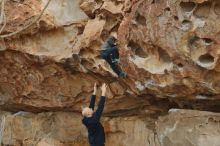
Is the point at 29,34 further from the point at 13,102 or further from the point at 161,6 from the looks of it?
the point at 161,6

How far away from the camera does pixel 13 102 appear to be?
11008 millimetres

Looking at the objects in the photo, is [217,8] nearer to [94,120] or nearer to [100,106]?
[100,106]

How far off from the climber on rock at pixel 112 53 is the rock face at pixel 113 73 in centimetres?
14

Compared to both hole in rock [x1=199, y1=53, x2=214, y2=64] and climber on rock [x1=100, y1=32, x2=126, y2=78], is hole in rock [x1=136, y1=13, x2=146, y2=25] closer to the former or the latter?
climber on rock [x1=100, y1=32, x2=126, y2=78]

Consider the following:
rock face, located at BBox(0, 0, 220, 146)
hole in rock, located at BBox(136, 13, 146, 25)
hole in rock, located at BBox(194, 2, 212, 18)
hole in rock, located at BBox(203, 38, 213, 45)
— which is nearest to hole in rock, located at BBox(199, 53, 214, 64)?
rock face, located at BBox(0, 0, 220, 146)

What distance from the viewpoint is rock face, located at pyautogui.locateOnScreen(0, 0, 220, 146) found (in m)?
7.46

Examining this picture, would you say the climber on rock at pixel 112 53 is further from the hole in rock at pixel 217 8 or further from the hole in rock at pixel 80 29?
the hole in rock at pixel 217 8

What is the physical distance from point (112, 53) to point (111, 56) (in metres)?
0.05

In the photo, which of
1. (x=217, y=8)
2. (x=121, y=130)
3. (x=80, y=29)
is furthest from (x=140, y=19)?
(x=121, y=130)

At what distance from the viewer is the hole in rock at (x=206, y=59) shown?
7.36 metres

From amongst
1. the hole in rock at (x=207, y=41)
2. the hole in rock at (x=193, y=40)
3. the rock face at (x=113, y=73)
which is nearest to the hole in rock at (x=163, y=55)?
the rock face at (x=113, y=73)

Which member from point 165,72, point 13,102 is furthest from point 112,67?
point 13,102

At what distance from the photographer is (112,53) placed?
27.2ft

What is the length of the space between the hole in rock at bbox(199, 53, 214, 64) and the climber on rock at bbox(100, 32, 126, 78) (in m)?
1.49
